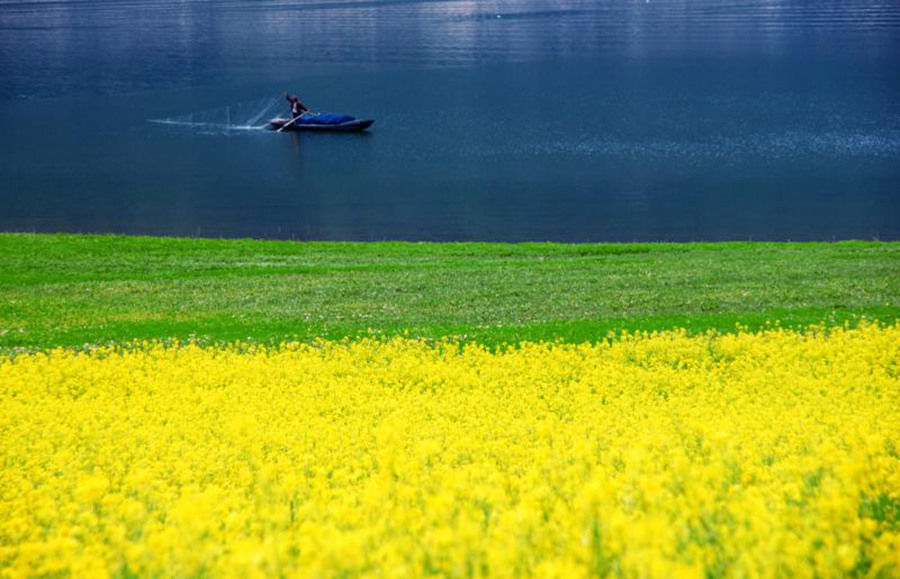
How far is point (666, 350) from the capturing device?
62.3ft

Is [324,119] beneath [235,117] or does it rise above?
beneath

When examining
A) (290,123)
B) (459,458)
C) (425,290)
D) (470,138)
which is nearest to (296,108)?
(290,123)

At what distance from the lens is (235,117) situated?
266 ft

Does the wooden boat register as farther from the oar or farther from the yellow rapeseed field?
the yellow rapeseed field

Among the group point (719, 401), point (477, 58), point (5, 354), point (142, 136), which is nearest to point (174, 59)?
point (477, 58)

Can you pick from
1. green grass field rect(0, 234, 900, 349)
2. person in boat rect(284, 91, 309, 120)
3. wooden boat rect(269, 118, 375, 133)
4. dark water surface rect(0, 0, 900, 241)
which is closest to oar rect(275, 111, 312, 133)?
wooden boat rect(269, 118, 375, 133)

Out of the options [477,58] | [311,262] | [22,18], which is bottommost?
[311,262]

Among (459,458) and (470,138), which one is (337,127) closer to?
(470,138)

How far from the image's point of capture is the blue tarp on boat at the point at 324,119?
239ft

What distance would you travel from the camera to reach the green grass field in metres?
22.2

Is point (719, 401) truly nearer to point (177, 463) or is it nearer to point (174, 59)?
point (177, 463)

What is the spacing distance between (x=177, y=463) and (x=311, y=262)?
74.0ft

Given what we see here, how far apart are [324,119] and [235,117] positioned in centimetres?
1120

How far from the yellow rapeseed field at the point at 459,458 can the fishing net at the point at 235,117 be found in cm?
6011
